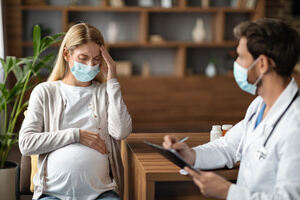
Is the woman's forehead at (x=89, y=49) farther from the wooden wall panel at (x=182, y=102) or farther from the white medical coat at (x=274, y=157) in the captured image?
the wooden wall panel at (x=182, y=102)

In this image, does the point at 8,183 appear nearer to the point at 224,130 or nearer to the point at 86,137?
the point at 86,137

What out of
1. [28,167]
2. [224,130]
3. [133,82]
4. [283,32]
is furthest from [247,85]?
[133,82]

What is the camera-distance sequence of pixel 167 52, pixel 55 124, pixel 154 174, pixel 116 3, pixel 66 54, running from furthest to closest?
pixel 167 52 < pixel 116 3 < pixel 66 54 < pixel 55 124 < pixel 154 174

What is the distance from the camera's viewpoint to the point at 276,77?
63.6 inches

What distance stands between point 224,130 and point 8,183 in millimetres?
1346

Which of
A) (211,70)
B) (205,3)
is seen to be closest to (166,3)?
(205,3)

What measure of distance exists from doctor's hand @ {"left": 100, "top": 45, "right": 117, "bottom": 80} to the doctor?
0.71m

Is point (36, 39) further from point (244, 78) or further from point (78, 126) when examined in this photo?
point (244, 78)

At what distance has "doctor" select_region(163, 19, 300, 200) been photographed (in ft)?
4.87

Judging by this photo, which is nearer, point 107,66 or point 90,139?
point 90,139

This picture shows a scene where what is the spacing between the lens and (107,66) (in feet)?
7.59

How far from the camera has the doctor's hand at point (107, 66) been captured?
2.23 m

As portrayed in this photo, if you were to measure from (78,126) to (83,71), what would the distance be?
0.25m

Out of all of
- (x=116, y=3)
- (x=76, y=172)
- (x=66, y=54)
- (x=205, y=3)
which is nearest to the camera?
(x=76, y=172)
